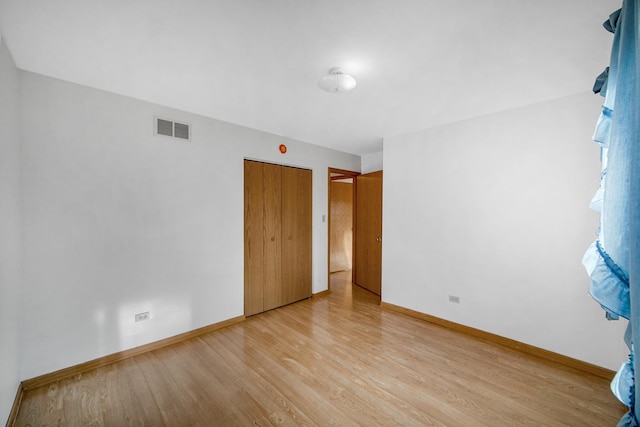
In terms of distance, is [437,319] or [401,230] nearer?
[437,319]

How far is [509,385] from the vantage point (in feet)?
6.72

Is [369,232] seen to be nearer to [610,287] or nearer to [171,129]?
[171,129]

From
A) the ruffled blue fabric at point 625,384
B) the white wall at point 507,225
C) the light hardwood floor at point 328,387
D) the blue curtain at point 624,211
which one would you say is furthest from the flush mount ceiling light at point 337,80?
the light hardwood floor at point 328,387

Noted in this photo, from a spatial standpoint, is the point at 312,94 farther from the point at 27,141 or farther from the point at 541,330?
the point at 541,330

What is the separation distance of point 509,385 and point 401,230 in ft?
6.26

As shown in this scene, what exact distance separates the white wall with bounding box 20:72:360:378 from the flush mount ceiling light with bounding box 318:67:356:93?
1607 millimetres

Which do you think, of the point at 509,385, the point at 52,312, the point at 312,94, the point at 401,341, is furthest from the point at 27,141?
the point at 509,385

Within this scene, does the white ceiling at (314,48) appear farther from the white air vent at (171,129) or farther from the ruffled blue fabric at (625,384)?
the ruffled blue fabric at (625,384)

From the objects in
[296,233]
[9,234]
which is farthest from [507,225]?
[9,234]

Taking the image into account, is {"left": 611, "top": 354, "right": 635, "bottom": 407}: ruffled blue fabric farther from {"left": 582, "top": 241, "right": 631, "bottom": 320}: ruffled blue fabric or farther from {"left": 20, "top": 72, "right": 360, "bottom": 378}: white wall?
{"left": 20, "top": 72, "right": 360, "bottom": 378}: white wall

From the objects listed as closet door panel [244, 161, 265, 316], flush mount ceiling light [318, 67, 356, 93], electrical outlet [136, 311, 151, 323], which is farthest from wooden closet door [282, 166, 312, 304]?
flush mount ceiling light [318, 67, 356, 93]

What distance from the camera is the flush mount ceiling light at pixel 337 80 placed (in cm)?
195

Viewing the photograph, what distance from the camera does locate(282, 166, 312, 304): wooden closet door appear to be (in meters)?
3.76

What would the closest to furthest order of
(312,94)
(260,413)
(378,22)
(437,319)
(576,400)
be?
(378,22), (260,413), (576,400), (312,94), (437,319)
